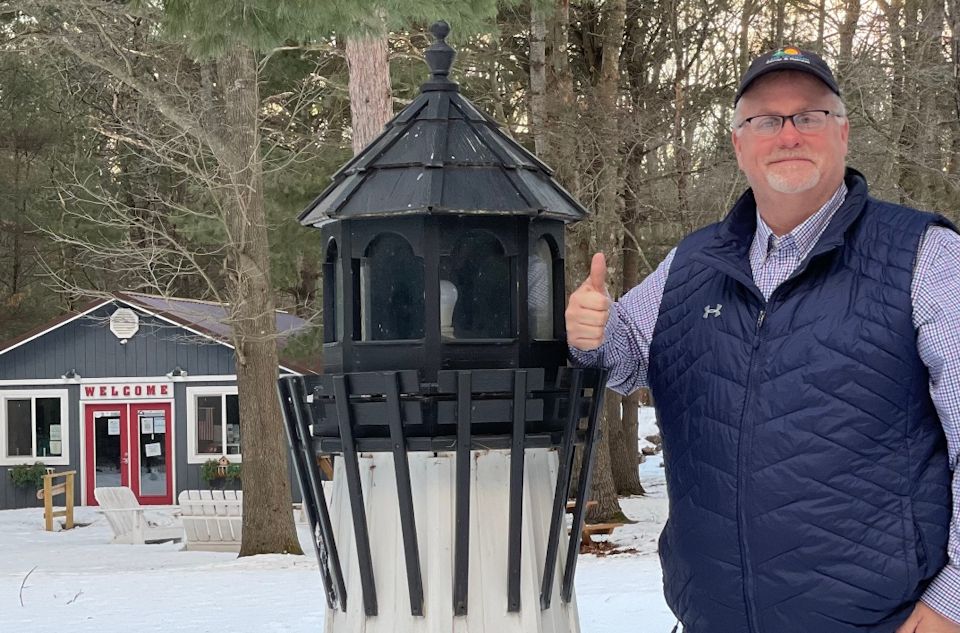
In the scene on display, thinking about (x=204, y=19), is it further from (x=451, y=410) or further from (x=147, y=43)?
(x=147, y=43)

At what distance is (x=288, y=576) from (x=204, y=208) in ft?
27.1

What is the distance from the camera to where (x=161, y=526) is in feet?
63.8

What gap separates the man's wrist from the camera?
102 inches

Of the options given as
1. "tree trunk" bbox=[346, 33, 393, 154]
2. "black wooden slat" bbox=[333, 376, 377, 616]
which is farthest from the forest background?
"black wooden slat" bbox=[333, 376, 377, 616]

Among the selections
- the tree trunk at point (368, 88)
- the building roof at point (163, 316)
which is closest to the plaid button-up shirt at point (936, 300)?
the tree trunk at point (368, 88)

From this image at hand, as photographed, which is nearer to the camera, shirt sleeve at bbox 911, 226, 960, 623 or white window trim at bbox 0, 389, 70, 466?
shirt sleeve at bbox 911, 226, 960, 623

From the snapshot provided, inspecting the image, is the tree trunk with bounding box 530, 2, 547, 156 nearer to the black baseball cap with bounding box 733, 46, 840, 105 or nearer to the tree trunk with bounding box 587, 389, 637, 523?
the tree trunk with bounding box 587, 389, 637, 523

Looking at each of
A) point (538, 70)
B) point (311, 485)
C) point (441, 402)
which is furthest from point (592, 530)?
point (441, 402)

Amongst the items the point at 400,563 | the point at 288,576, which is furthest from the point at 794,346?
the point at 288,576

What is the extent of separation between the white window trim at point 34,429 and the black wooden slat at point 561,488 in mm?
21479

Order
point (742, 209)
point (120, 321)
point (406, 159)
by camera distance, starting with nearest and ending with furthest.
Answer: point (742, 209) → point (406, 159) → point (120, 321)

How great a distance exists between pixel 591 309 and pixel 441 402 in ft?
2.22

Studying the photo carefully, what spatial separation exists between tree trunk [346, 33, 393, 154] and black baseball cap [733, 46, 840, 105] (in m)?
6.98

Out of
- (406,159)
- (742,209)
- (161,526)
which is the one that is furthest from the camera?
(161,526)
